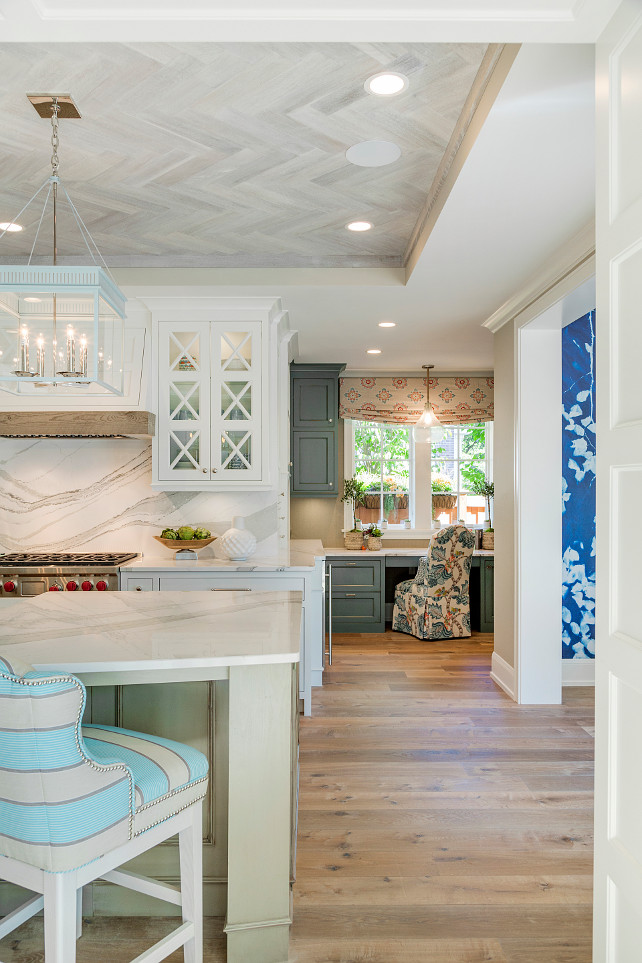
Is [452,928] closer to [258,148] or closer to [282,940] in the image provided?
[282,940]

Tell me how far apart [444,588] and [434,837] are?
11.7 feet

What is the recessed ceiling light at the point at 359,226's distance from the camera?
3.51 m

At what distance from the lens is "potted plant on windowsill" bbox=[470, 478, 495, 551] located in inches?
268

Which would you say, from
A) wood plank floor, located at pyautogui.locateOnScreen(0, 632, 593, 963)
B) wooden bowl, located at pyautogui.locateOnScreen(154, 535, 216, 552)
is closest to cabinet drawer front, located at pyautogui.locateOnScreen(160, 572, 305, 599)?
wooden bowl, located at pyautogui.locateOnScreen(154, 535, 216, 552)

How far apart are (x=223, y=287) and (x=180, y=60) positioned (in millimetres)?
2018

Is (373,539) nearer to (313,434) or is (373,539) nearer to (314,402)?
(313,434)

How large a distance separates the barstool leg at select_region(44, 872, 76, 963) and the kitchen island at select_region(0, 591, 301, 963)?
0.47 meters

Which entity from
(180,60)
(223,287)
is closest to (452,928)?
(180,60)

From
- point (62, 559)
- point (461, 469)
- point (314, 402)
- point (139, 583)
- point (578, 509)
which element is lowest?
point (139, 583)

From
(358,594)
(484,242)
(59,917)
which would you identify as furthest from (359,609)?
(59,917)

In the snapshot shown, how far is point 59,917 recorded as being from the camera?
1497 millimetres

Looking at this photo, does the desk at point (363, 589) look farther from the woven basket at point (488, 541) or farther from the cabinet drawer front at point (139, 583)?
the cabinet drawer front at point (139, 583)

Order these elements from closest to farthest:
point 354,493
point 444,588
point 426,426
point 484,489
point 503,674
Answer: point 503,674 → point 444,588 → point 426,426 → point 354,493 → point 484,489

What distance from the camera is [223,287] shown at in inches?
163
